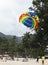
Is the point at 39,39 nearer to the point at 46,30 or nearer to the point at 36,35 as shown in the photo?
the point at 36,35

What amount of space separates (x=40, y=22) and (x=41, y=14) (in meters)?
0.70

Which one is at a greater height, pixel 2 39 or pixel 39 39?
pixel 2 39

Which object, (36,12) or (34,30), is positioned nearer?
(36,12)

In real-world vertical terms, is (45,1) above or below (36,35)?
above

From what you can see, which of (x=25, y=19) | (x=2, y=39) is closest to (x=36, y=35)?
(x=25, y=19)

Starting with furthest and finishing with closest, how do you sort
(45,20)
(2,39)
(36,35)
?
1. (2,39)
2. (36,35)
3. (45,20)

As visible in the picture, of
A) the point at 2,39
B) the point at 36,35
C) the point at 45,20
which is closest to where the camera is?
the point at 45,20

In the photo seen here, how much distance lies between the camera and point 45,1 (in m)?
26.9

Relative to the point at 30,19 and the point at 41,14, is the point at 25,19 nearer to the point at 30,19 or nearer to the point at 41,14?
the point at 30,19

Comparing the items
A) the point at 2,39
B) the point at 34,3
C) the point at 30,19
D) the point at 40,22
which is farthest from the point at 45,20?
the point at 2,39

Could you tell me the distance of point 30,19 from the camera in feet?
101

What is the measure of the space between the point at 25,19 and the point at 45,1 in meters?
4.55

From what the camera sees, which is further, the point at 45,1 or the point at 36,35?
the point at 36,35

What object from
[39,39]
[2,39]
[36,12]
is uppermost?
[2,39]
